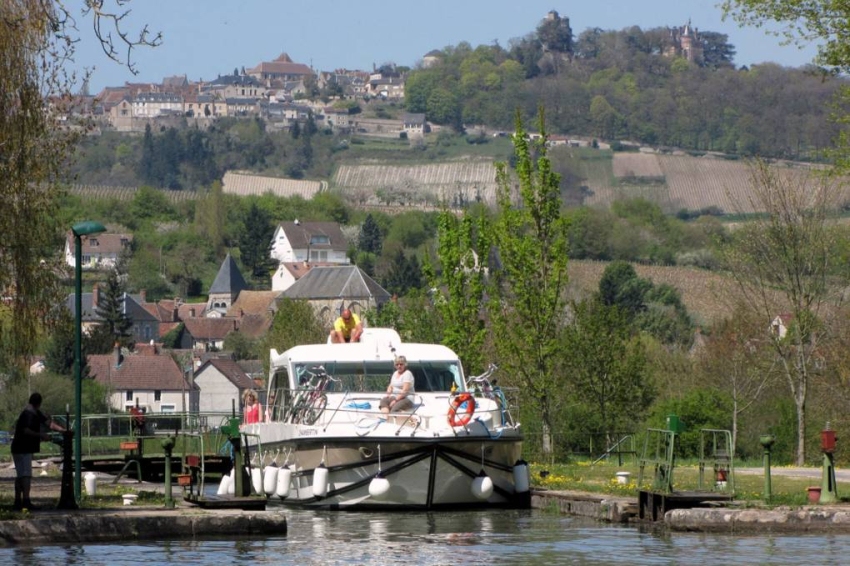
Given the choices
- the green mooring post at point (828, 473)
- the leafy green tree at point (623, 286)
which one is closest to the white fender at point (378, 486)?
the green mooring post at point (828, 473)

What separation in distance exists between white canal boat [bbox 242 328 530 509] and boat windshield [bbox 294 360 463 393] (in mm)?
140

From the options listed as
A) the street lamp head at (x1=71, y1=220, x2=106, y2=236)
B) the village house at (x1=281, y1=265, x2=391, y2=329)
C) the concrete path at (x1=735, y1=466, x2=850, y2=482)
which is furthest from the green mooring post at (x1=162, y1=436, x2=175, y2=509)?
the village house at (x1=281, y1=265, x2=391, y2=329)

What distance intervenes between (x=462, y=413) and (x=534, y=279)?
14728 millimetres

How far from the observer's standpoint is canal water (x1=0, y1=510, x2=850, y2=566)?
2034 centimetres

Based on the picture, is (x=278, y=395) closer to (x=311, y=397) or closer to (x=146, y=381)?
(x=311, y=397)

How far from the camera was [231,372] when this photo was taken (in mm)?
145750

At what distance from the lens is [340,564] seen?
68.2 feet

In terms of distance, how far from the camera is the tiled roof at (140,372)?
445ft

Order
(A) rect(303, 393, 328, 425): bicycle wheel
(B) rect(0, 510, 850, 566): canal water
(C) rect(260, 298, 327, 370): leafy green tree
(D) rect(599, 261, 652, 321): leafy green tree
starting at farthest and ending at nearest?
(D) rect(599, 261, 652, 321): leafy green tree, (C) rect(260, 298, 327, 370): leafy green tree, (A) rect(303, 393, 328, 425): bicycle wheel, (B) rect(0, 510, 850, 566): canal water

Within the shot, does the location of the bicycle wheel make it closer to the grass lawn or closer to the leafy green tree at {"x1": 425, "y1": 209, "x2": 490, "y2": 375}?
the grass lawn

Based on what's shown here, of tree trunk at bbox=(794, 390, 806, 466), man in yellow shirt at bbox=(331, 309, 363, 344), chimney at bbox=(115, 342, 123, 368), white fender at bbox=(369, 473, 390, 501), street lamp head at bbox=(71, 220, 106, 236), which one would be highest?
street lamp head at bbox=(71, 220, 106, 236)

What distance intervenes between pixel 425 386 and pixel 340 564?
10679mm

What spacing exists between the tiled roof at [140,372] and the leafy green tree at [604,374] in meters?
86.5

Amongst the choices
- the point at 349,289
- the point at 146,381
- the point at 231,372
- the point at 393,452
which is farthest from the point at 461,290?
the point at 349,289
